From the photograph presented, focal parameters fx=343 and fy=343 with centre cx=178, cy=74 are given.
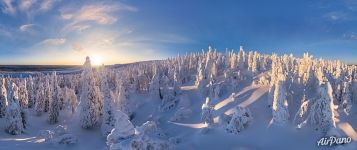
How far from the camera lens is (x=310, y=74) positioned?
61.3 metres

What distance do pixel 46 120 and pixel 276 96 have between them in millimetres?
48840

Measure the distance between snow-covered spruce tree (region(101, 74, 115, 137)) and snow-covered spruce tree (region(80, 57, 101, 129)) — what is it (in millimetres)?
1940

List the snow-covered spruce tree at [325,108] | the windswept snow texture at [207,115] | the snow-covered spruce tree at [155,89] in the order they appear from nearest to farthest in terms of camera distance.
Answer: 1. the snow-covered spruce tree at [325,108]
2. the windswept snow texture at [207,115]
3. the snow-covered spruce tree at [155,89]

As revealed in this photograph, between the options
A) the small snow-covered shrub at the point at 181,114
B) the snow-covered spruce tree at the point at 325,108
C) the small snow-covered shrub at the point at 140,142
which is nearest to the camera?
the small snow-covered shrub at the point at 140,142

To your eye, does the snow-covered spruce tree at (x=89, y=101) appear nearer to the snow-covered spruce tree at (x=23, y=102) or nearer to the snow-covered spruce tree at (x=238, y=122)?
the snow-covered spruce tree at (x=23, y=102)

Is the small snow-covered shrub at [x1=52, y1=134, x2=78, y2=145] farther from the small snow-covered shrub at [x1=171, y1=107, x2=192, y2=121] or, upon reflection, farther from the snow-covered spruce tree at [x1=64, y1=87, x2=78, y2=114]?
the snow-covered spruce tree at [x1=64, y1=87, x2=78, y2=114]

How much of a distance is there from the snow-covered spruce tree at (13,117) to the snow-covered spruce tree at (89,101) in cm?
1054

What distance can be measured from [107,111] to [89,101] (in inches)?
161

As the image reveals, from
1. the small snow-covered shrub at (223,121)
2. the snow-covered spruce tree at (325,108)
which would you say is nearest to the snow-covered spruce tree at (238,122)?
the small snow-covered shrub at (223,121)

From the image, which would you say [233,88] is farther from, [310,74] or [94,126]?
[94,126]

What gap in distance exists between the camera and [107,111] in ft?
204

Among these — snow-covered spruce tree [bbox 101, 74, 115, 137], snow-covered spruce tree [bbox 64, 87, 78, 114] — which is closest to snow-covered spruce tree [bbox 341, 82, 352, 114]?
snow-covered spruce tree [bbox 101, 74, 115, 137]

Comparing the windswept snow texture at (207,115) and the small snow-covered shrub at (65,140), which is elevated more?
the windswept snow texture at (207,115)

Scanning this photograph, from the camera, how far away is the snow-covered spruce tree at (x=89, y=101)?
6245 centimetres
